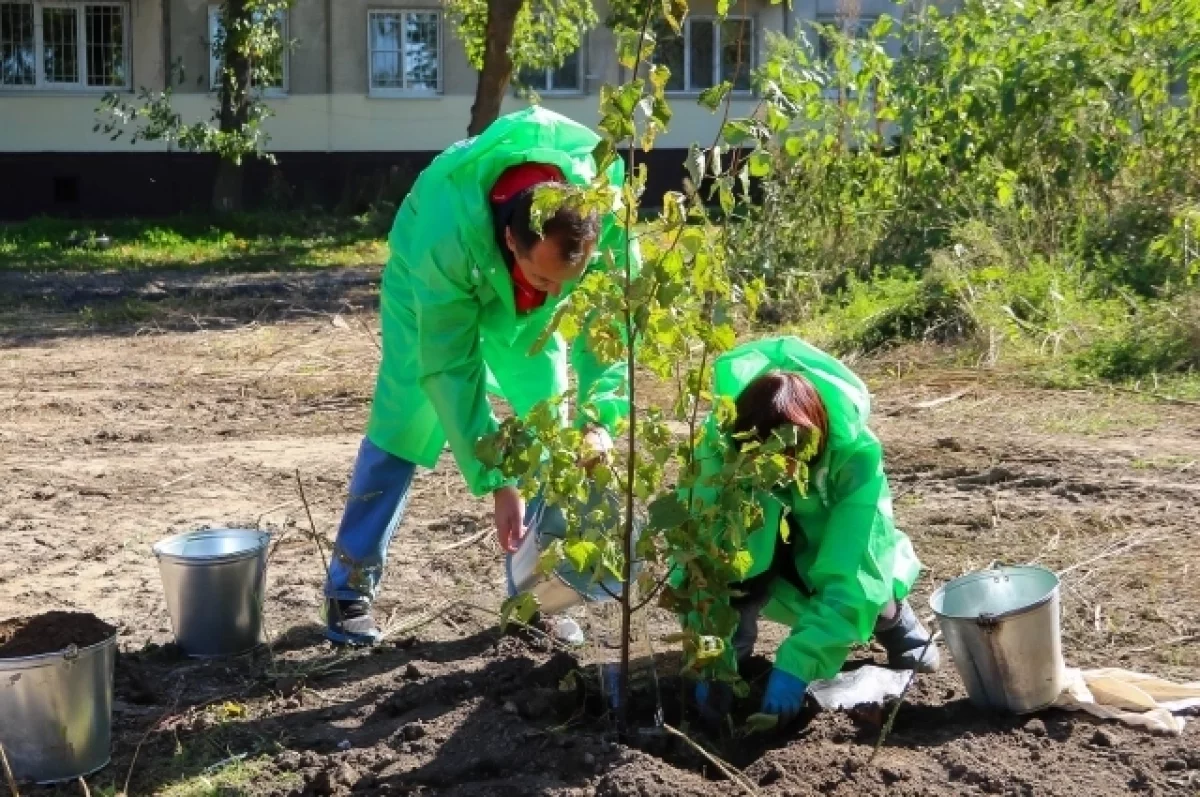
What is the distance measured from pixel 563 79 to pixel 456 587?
2041 cm

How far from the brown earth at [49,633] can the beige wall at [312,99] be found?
734 inches

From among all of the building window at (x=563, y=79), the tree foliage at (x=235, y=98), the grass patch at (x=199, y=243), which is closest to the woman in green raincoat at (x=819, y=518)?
the grass patch at (x=199, y=243)

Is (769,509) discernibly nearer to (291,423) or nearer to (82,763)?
(82,763)

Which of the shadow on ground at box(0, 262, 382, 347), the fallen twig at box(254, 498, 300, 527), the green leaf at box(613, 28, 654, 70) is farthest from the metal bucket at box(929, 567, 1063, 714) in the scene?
the shadow on ground at box(0, 262, 382, 347)

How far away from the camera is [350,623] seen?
4.54 meters

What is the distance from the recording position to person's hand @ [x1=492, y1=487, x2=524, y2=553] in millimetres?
3896

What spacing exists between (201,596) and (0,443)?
3484 millimetres

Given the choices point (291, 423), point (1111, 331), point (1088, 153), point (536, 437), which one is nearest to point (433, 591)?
point (536, 437)

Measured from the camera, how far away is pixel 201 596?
4.34 metres

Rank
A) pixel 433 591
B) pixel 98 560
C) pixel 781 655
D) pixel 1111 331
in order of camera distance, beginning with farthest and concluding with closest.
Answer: pixel 1111 331 → pixel 98 560 → pixel 433 591 → pixel 781 655

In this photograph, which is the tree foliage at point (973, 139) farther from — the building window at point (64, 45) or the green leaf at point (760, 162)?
the building window at point (64, 45)

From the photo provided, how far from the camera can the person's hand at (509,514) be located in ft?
12.8

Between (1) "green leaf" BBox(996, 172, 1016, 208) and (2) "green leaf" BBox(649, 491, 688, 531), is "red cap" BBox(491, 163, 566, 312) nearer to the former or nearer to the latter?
(2) "green leaf" BBox(649, 491, 688, 531)

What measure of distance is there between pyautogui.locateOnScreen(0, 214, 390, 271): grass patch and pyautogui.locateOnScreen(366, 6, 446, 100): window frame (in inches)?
118
